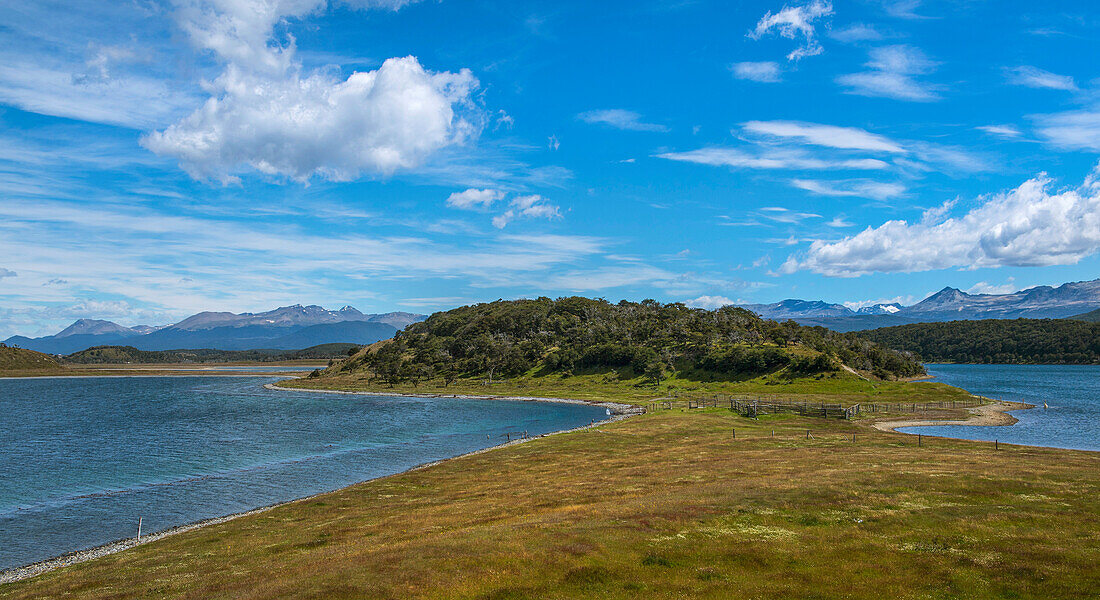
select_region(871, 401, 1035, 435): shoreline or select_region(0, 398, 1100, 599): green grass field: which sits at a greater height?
select_region(0, 398, 1100, 599): green grass field

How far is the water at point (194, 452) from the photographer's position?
168 ft

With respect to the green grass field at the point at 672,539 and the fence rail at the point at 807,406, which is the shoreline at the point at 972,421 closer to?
the fence rail at the point at 807,406

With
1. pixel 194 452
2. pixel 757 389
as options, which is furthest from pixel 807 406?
pixel 194 452

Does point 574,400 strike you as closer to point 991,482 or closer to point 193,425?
point 193,425

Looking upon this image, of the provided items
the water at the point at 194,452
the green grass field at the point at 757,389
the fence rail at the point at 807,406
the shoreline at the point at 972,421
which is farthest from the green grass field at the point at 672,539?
the green grass field at the point at 757,389

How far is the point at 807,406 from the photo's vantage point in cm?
11606

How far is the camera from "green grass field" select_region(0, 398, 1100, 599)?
24031 mm

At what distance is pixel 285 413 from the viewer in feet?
463

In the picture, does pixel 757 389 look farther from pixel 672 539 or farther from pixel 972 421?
pixel 672 539

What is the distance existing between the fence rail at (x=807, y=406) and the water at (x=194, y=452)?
2119 cm

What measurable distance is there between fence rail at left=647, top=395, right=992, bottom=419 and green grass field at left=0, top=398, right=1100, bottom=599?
52025mm

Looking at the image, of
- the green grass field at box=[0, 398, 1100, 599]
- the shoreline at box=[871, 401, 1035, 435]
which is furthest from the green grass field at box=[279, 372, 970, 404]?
the green grass field at box=[0, 398, 1100, 599]

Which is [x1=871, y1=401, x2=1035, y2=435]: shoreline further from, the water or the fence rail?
the water

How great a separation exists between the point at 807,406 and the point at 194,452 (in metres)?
108
